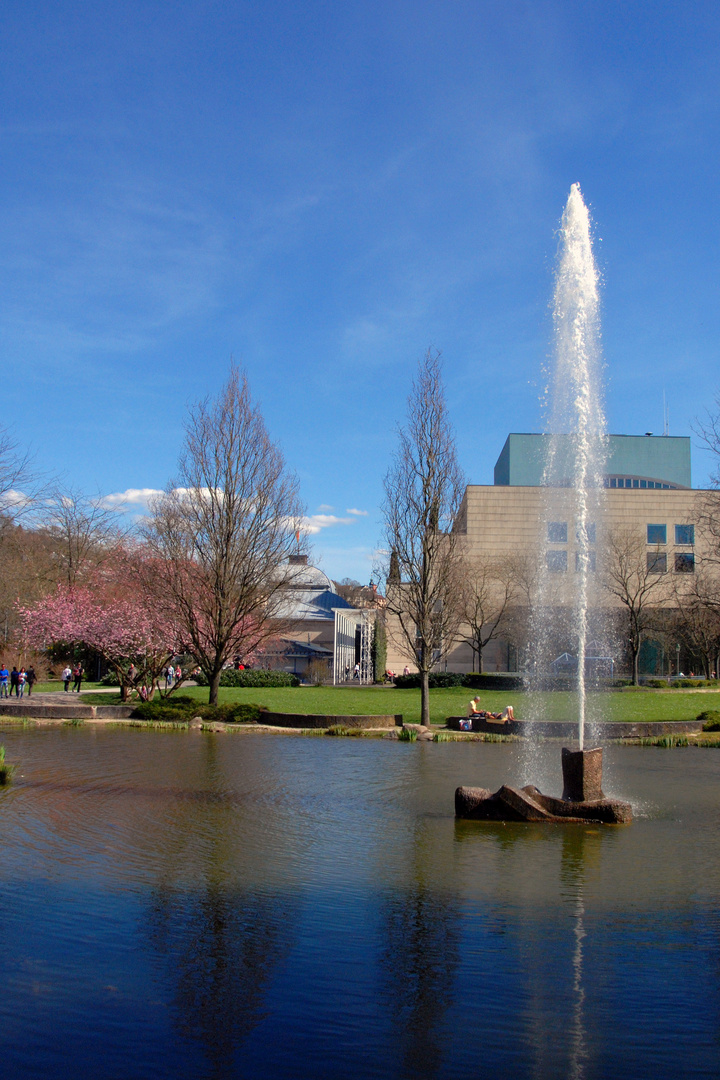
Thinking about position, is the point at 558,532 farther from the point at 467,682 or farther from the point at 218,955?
the point at 218,955

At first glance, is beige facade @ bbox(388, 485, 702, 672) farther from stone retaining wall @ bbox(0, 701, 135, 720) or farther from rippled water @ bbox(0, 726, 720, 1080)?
rippled water @ bbox(0, 726, 720, 1080)

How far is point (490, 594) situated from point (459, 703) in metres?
27.5

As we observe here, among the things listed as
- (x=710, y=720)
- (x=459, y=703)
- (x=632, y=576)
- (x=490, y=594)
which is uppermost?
(x=632, y=576)

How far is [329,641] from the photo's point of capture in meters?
61.0

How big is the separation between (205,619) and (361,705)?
265 inches

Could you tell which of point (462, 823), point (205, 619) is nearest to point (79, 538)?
point (205, 619)

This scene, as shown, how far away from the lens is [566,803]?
1094 cm

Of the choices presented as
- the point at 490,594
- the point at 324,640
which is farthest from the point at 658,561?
the point at 324,640

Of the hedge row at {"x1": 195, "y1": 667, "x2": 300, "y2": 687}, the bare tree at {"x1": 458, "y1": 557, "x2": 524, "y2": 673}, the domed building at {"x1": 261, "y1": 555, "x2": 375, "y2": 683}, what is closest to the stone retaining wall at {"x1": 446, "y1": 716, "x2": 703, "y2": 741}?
the hedge row at {"x1": 195, "y1": 667, "x2": 300, "y2": 687}

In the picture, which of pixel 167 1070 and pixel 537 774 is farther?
pixel 537 774

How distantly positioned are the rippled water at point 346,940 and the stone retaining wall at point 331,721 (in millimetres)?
10176

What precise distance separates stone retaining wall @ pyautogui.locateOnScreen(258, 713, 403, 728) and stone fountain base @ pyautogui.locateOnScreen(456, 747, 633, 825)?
11459 mm

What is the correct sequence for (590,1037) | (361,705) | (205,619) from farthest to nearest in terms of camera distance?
(361,705), (205,619), (590,1037)

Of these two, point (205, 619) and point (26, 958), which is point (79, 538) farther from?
point (26, 958)
